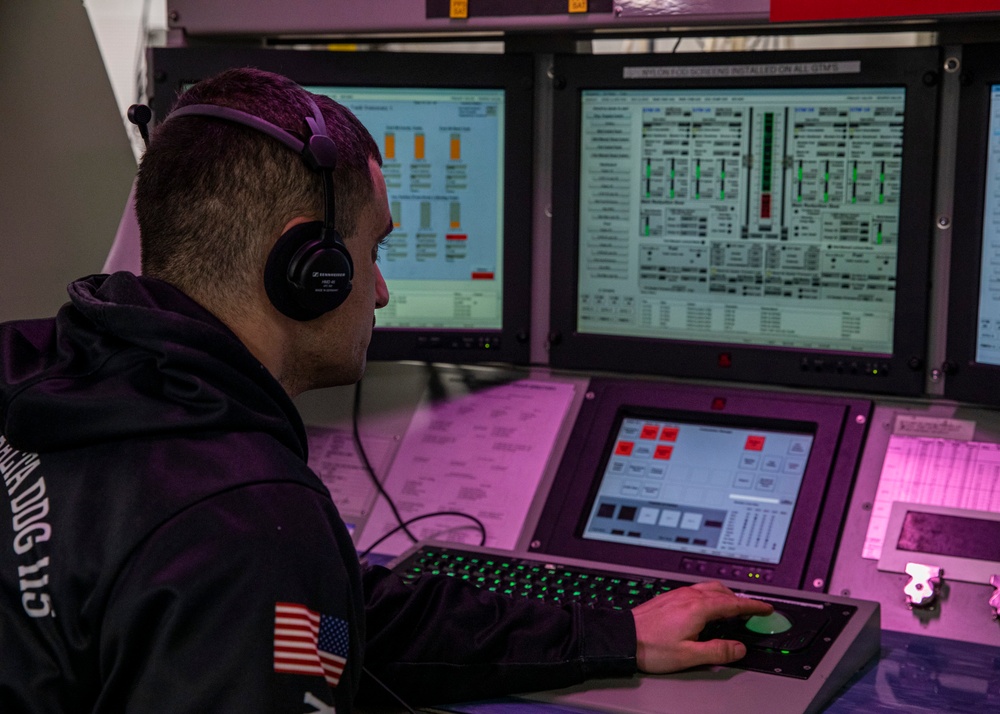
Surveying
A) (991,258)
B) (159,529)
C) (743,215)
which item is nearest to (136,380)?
(159,529)

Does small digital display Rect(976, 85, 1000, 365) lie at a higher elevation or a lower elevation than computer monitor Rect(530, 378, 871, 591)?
higher

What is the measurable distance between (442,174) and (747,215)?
42 centimetres

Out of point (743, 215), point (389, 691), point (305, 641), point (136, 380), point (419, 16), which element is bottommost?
point (389, 691)

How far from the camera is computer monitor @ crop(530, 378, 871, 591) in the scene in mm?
1397

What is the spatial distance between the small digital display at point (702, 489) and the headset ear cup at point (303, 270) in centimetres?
64

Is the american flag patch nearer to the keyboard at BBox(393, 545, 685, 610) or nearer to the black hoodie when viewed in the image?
the black hoodie

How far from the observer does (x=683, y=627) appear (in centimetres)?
110

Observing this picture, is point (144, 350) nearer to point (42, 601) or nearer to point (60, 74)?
point (42, 601)

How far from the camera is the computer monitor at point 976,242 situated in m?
1.37

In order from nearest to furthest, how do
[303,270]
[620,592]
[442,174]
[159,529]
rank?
1. [159,529]
2. [303,270]
3. [620,592]
4. [442,174]

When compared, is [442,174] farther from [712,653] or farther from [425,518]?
[712,653]

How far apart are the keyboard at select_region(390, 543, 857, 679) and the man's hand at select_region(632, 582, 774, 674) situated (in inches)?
0.9

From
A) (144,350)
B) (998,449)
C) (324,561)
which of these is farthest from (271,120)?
(998,449)

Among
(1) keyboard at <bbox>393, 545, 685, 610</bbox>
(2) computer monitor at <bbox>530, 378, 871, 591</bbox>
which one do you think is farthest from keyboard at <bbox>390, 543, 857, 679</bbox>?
(2) computer monitor at <bbox>530, 378, 871, 591</bbox>
